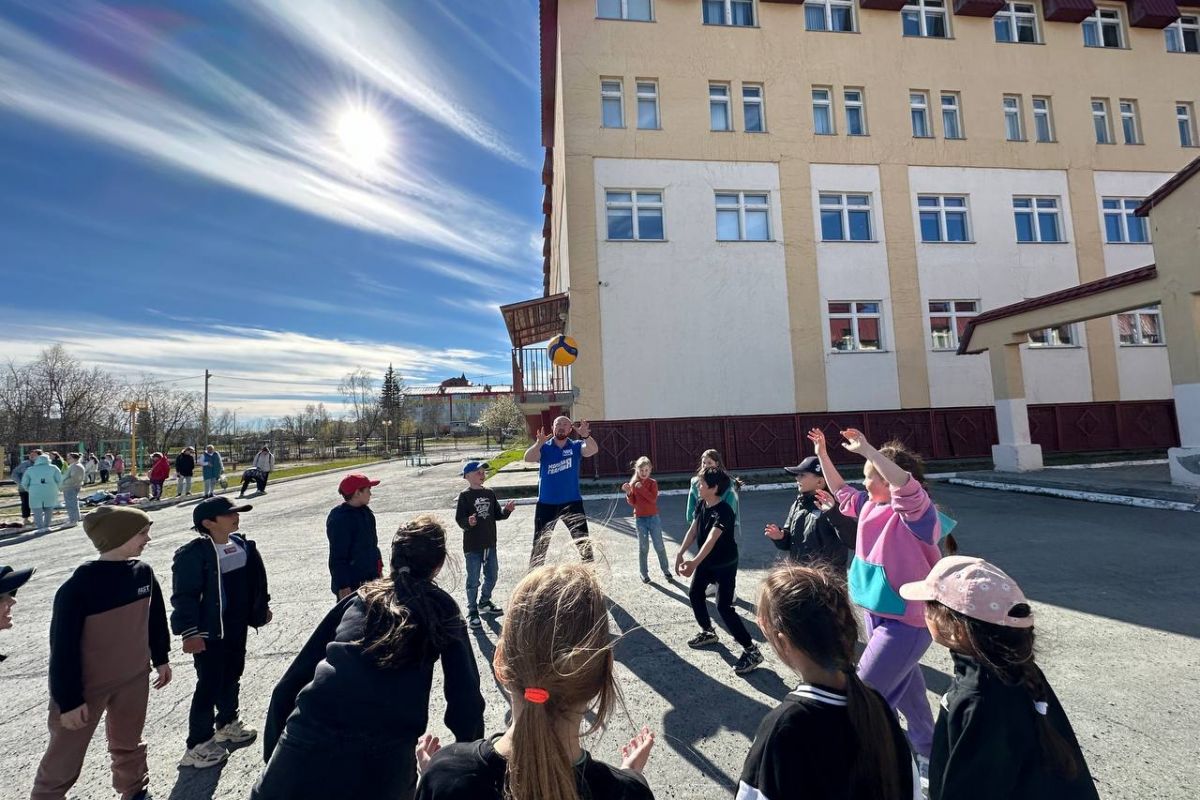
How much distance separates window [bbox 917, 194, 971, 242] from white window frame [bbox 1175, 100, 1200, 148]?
407 inches

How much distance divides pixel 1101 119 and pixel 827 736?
96.5 feet

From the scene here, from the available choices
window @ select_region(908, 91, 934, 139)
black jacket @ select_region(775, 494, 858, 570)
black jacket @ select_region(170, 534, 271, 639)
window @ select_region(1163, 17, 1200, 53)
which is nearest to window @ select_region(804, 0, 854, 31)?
window @ select_region(908, 91, 934, 139)

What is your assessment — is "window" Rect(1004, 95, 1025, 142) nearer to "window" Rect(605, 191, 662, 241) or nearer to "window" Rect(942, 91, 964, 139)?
"window" Rect(942, 91, 964, 139)

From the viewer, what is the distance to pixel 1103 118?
20031mm

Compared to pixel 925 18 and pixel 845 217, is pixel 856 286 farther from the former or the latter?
pixel 925 18

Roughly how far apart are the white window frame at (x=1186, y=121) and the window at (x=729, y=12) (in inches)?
704

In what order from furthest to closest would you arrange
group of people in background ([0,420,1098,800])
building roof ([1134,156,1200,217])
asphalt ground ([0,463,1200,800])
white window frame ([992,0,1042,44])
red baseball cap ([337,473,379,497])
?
white window frame ([992,0,1042,44]), building roof ([1134,156,1200,217]), red baseball cap ([337,473,379,497]), asphalt ground ([0,463,1200,800]), group of people in background ([0,420,1098,800])

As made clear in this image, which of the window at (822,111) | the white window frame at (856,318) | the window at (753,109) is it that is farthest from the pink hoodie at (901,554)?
the window at (822,111)

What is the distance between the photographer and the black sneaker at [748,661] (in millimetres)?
3898

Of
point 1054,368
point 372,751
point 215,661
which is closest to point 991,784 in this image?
point 372,751

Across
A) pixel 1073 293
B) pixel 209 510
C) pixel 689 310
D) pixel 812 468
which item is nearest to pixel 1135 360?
pixel 1073 293

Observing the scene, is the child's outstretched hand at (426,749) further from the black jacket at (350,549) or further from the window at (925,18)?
the window at (925,18)

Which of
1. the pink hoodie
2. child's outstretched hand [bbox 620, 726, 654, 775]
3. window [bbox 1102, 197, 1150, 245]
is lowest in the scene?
child's outstretched hand [bbox 620, 726, 654, 775]

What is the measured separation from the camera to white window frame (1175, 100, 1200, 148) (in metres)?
20.2
